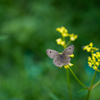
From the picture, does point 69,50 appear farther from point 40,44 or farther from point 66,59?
point 40,44

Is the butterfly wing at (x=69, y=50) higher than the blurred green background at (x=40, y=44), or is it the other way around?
the blurred green background at (x=40, y=44)

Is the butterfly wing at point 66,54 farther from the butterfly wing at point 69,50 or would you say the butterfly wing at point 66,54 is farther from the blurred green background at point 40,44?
the blurred green background at point 40,44

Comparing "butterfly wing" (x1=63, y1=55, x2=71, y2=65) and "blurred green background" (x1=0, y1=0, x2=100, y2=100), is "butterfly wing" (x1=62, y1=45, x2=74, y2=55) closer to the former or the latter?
"butterfly wing" (x1=63, y1=55, x2=71, y2=65)

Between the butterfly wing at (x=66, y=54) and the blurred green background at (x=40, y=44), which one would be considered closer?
the butterfly wing at (x=66, y=54)

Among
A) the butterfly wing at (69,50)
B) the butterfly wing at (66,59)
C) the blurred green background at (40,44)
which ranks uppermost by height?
the blurred green background at (40,44)

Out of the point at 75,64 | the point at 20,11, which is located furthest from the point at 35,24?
the point at 75,64

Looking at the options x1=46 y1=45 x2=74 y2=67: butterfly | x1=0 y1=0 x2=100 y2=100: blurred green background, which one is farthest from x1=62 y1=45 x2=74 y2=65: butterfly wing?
x1=0 y1=0 x2=100 y2=100: blurred green background

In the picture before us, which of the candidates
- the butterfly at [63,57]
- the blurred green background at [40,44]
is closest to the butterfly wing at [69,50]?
the butterfly at [63,57]

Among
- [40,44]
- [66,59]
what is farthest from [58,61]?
[40,44]
